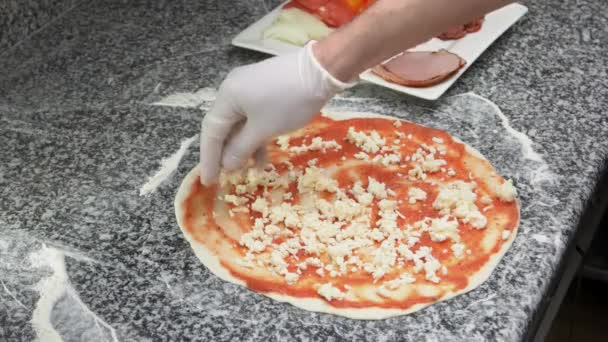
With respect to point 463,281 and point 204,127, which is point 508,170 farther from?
point 204,127

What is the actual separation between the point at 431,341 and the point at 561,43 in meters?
0.93

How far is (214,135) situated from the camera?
1148 mm

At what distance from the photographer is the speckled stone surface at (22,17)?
5.09ft

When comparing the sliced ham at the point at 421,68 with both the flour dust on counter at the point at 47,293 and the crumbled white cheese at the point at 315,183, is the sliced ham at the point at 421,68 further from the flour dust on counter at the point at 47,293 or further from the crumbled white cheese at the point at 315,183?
the flour dust on counter at the point at 47,293

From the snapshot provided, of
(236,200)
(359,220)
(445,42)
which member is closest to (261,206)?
(236,200)

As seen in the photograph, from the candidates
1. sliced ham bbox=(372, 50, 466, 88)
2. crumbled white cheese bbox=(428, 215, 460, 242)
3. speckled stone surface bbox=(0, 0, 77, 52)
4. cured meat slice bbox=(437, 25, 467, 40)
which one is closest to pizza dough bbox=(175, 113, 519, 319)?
crumbled white cheese bbox=(428, 215, 460, 242)

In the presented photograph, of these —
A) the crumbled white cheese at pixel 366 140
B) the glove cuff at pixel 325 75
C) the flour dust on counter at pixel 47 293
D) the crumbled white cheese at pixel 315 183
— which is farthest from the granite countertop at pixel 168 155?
the glove cuff at pixel 325 75

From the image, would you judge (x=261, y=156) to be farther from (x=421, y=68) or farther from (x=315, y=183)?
(x=421, y=68)

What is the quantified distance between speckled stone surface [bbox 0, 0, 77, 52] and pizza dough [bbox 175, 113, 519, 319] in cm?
63

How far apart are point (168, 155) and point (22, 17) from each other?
57 centimetres

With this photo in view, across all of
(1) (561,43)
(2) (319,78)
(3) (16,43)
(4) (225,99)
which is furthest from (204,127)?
(1) (561,43)

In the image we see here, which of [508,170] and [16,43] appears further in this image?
[16,43]

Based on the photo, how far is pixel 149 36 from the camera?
5.44ft

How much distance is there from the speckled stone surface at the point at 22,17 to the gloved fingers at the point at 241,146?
70 cm
